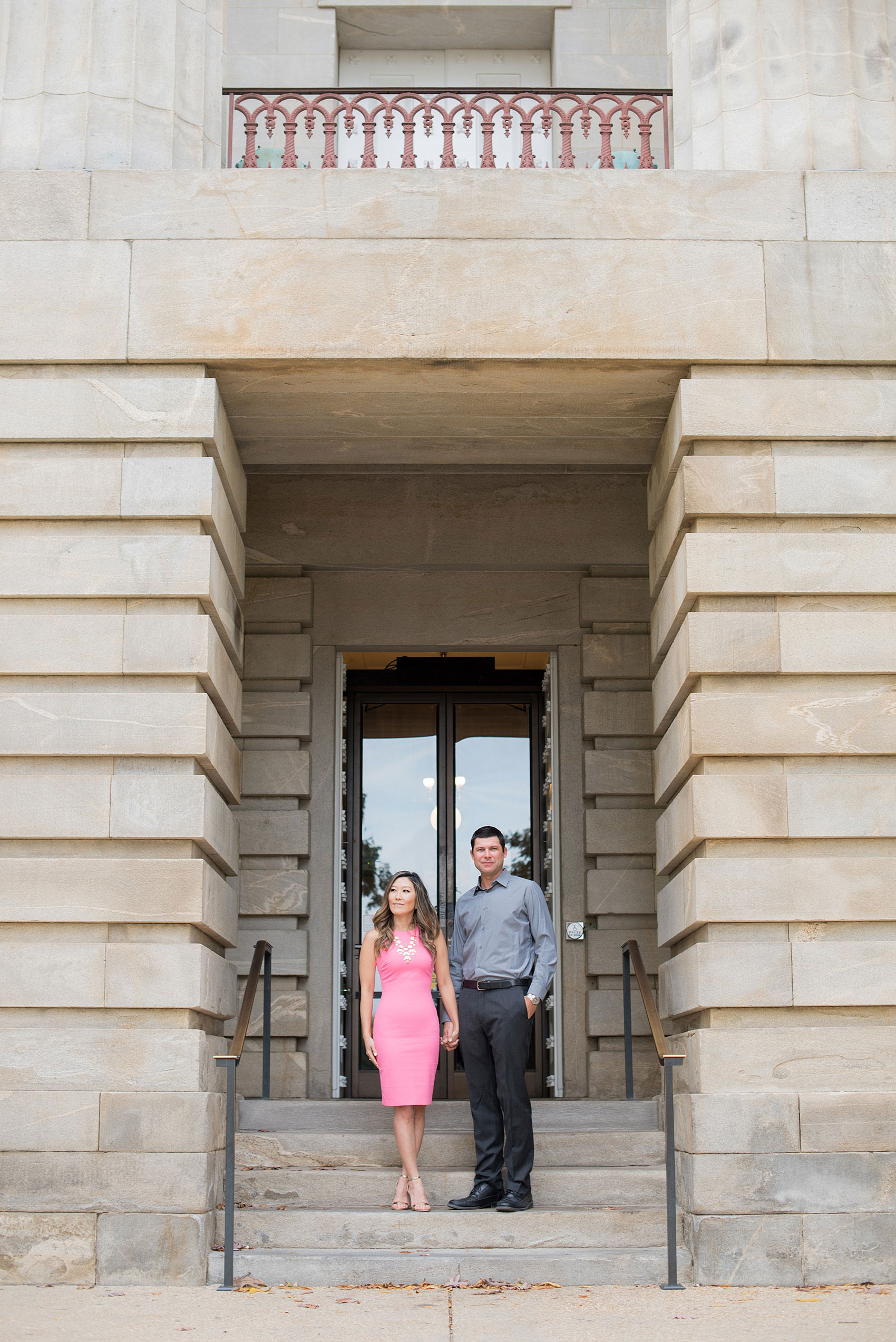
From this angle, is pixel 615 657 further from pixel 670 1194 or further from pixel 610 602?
pixel 670 1194

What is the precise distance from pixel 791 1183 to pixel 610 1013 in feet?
10.3

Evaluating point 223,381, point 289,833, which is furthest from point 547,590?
point 223,381

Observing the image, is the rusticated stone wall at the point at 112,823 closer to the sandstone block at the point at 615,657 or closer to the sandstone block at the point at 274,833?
the sandstone block at the point at 274,833

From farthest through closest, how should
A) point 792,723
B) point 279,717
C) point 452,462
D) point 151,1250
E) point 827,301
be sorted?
point 279,717, point 452,462, point 827,301, point 792,723, point 151,1250

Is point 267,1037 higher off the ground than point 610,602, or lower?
lower

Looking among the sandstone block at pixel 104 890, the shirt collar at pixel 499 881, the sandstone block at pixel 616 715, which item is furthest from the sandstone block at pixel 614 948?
the sandstone block at pixel 104 890

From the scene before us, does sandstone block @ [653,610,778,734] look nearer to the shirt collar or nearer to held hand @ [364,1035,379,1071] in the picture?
the shirt collar

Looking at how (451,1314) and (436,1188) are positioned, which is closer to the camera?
(451,1314)

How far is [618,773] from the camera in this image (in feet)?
35.1

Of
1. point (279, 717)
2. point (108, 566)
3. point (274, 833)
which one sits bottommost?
point (274, 833)

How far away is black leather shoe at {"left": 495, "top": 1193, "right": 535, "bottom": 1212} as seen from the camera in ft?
24.7

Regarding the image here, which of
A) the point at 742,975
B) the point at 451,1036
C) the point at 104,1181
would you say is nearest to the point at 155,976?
the point at 104,1181

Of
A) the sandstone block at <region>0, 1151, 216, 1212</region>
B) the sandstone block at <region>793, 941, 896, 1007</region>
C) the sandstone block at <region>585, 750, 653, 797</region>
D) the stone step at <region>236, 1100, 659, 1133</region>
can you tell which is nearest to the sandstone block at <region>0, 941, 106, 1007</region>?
the sandstone block at <region>0, 1151, 216, 1212</region>

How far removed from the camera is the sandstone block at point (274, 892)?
34.5 feet
